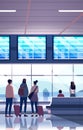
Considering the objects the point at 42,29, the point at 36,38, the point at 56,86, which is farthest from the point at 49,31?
the point at 56,86

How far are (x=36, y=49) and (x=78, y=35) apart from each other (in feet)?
7.46

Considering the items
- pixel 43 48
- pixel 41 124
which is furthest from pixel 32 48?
pixel 41 124

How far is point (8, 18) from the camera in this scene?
736 inches

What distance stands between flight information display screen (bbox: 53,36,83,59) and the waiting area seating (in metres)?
2.36

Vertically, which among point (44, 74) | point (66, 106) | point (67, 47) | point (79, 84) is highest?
point (67, 47)

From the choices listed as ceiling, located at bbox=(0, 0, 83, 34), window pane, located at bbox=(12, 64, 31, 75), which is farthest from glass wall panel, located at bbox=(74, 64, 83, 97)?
ceiling, located at bbox=(0, 0, 83, 34)

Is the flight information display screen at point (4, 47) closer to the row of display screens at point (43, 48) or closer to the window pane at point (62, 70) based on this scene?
the row of display screens at point (43, 48)

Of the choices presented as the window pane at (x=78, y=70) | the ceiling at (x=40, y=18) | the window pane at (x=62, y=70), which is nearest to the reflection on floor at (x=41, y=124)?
the ceiling at (x=40, y=18)

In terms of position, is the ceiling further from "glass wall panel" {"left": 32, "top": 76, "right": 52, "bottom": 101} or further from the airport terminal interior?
"glass wall panel" {"left": 32, "top": 76, "right": 52, "bottom": 101}

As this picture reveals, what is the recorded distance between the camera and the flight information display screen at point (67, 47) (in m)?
25.2

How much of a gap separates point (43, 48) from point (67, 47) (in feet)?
4.03

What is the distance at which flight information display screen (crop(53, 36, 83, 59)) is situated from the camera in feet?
82.6

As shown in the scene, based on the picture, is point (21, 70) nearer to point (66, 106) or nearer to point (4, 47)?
point (4, 47)

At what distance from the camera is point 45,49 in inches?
999
